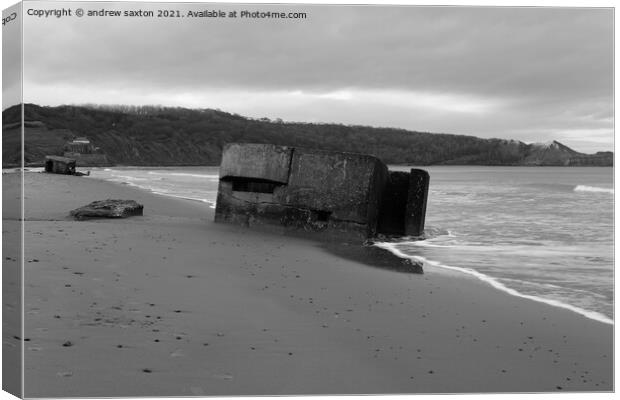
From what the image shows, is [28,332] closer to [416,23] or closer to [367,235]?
[416,23]

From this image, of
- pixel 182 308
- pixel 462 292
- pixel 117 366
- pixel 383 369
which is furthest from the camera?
pixel 462 292

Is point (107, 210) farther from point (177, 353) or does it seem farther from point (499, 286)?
point (177, 353)

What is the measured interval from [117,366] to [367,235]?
16.4 feet

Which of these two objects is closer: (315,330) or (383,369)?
(383,369)

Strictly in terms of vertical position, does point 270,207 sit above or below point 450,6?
below

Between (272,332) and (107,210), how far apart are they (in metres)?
5.14

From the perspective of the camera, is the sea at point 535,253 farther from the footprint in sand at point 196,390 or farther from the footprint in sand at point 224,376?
the footprint in sand at point 196,390

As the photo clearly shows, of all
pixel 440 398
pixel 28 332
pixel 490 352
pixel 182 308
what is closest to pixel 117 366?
pixel 28 332

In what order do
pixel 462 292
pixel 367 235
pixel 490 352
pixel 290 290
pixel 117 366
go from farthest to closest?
1. pixel 367 235
2. pixel 462 292
3. pixel 290 290
4. pixel 490 352
5. pixel 117 366

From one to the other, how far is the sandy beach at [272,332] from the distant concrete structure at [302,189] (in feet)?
7.18

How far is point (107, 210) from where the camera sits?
26.1ft

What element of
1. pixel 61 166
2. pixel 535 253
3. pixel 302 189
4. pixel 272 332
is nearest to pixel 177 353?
pixel 272 332

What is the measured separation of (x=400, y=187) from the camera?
8.87 metres

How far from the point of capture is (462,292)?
489 centimetres
